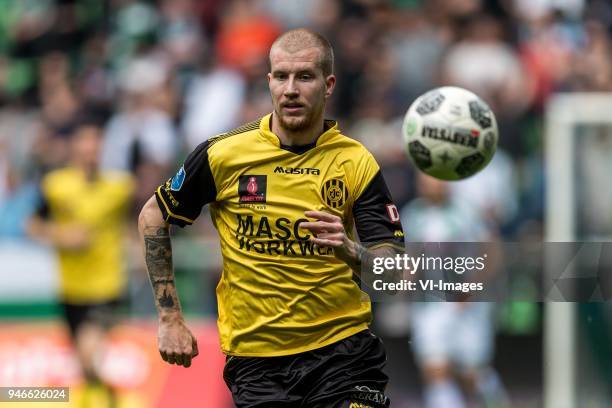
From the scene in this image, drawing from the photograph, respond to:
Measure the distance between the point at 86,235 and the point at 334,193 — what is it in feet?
20.5

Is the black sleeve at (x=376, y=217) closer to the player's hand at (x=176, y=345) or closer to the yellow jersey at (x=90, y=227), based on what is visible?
the player's hand at (x=176, y=345)

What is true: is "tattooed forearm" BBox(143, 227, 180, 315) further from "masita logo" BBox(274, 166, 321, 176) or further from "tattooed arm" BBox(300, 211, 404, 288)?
"tattooed arm" BBox(300, 211, 404, 288)

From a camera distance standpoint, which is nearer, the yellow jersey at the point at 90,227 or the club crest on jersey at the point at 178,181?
the club crest on jersey at the point at 178,181

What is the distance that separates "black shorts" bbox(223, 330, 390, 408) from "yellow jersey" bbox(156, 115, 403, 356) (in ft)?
0.18

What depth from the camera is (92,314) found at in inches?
453

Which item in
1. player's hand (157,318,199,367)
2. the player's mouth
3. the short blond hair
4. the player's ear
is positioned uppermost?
the short blond hair

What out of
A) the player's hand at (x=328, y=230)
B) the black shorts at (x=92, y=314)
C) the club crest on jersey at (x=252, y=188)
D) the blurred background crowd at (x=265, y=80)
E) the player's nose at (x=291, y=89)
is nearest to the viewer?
the player's hand at (x=328, y=230)

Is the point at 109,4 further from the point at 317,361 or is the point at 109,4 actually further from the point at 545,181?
the point at 317,361

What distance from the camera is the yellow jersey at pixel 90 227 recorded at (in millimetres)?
11617

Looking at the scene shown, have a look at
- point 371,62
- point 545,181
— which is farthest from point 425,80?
point 545,181

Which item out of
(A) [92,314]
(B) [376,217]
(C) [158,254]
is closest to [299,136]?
(B) [376,217]

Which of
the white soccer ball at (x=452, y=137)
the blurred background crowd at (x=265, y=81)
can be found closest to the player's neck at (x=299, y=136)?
the white soccer ball at (x=452, y=137)

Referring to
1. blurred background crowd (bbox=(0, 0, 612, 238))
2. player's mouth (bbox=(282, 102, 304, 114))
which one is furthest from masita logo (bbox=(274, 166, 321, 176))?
blurred background crowd (bbox=(0, 0, 612, 238))

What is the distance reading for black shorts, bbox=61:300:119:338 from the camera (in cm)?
1149
